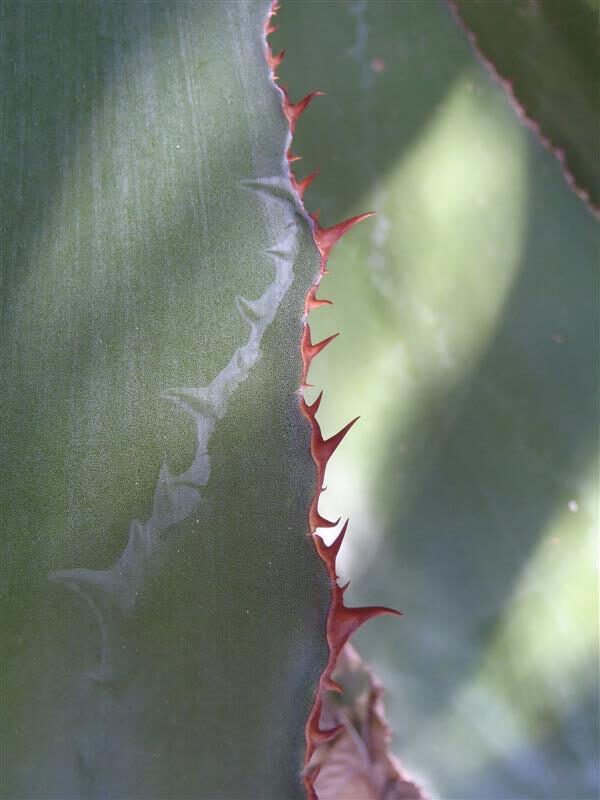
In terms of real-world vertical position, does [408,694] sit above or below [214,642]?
below

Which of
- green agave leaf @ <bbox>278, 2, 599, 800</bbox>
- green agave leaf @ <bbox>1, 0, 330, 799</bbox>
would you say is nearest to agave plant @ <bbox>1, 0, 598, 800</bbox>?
green agave leaf @ <bbox>1, 0, 330, 799</bbox>

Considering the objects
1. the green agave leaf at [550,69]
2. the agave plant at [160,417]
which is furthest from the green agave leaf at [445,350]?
the agave plant at [160,417]

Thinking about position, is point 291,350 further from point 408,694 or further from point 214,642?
point 408,694

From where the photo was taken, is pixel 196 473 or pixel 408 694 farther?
pixel 408 694

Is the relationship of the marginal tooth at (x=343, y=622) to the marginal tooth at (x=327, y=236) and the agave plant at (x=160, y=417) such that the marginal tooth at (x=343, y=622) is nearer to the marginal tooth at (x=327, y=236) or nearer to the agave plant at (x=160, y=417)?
the agave plant at (x=160, y=417)

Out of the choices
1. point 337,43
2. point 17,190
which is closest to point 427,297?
point 337,43

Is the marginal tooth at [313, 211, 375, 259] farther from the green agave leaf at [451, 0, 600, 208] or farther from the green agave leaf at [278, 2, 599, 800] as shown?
the green agave leaf at [451, 0, 600, 208]

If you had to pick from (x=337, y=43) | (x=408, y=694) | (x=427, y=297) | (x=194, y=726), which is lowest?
(x=408, y=694)
